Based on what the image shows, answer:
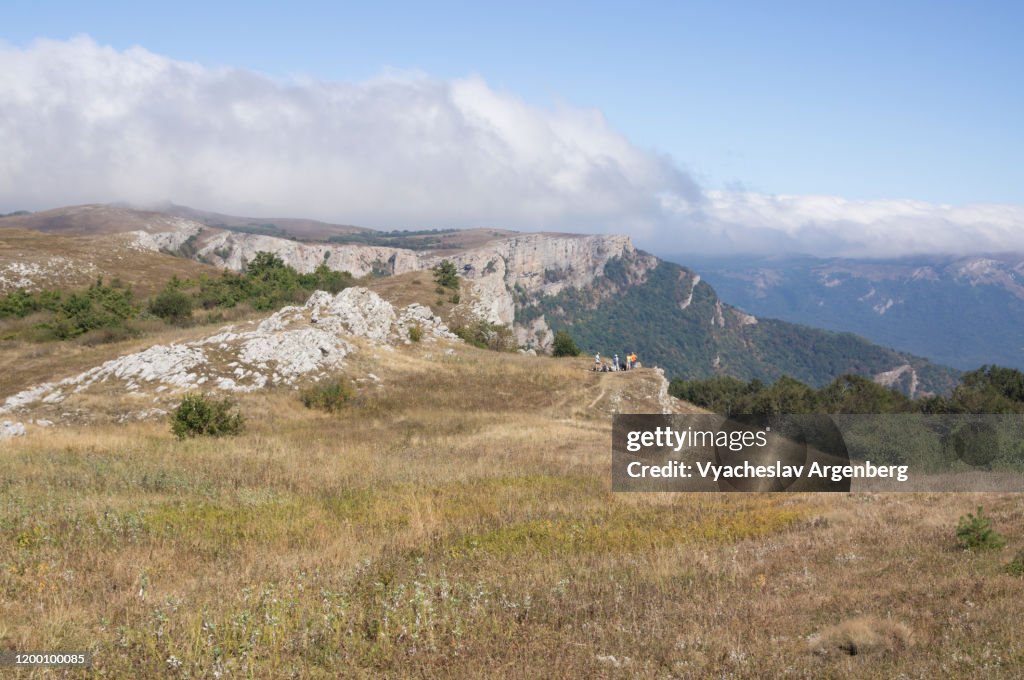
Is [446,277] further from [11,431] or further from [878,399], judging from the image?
[878,399]

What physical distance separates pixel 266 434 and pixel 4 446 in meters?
8.57

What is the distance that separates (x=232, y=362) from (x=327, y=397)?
7.14 m

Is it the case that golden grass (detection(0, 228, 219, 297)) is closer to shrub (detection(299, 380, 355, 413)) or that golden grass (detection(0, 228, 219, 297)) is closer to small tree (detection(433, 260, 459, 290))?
small tree (detection(433, 260, 459, 290))

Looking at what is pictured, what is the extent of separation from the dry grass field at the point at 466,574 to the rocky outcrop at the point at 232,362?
42.9 ft

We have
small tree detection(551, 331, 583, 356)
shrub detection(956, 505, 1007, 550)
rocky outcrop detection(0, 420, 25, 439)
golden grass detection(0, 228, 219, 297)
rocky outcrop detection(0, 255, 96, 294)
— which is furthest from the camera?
golden grass detection(0, 228, 219, 297)

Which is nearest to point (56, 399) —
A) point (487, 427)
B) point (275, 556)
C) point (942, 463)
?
point (487, 427)

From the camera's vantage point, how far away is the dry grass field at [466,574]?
21.1 ft

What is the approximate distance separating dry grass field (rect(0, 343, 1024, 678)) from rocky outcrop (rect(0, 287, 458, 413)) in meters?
13.1

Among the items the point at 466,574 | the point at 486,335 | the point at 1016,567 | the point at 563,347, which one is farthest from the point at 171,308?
the point at 1016,567

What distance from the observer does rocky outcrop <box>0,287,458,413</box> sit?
31.5m

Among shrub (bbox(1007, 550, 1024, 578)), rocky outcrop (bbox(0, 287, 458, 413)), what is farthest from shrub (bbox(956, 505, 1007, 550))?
rocky outcrop (bbox(0, 287, 458, 413))

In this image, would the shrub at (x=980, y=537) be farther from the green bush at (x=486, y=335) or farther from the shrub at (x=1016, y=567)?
the green bush at (x=486, y=335)

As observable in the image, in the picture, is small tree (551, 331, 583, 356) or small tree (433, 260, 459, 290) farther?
small tree (433, 260, 459, 290)

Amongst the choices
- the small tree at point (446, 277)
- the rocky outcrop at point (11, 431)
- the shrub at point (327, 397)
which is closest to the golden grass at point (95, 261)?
the small tree at point (446, 277)
